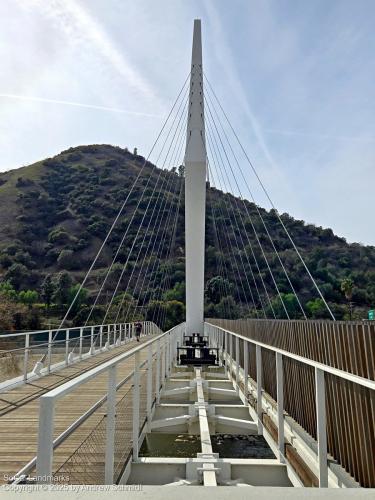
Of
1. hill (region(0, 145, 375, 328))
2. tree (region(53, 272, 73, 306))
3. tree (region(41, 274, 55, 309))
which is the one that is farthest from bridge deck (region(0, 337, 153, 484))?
tree (region(41, 274, 55, 309))

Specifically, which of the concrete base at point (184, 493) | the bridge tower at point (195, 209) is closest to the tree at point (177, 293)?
the bridge tower at point (195, 209)

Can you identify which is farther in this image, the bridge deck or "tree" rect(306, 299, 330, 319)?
"tree" rect(306, 299, 330, 319)

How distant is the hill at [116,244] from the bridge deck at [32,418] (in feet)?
145

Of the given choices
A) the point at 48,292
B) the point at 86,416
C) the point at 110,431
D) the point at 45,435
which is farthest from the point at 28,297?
the point at 45,435

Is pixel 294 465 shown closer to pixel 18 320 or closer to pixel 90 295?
pixel 18 320

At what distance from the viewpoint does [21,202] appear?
88.2 metres

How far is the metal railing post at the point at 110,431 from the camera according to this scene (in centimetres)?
297

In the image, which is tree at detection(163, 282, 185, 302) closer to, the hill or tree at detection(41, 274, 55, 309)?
the hill

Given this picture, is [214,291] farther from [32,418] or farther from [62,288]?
[32,418]

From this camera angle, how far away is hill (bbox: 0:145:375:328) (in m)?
66.7

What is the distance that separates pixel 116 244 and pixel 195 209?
193 feet

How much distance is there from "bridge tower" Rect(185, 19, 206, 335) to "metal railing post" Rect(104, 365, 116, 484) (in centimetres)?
1863

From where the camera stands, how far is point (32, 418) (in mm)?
5629

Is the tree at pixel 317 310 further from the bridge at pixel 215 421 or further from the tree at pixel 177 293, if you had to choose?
the bridge at pixel 215 421
